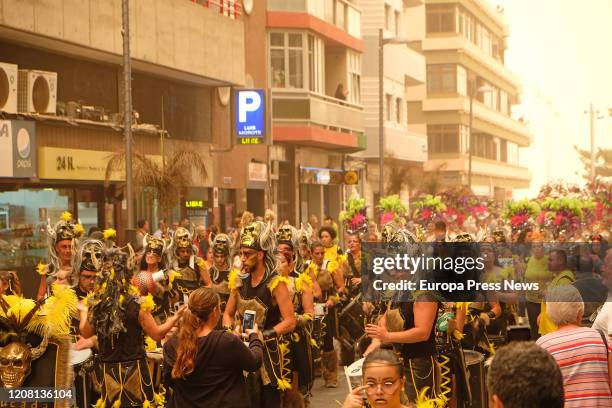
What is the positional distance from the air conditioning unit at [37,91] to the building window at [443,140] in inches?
2180

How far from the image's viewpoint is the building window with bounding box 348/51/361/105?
49.1 m

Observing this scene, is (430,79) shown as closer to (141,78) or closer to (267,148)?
(267,148)

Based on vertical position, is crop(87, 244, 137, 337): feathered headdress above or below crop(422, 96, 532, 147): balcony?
below

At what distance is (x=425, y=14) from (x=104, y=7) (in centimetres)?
5460

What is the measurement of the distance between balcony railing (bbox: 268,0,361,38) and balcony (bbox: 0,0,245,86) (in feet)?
15.4

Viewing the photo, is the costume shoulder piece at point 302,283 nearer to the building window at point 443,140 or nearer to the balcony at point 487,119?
the building window at point 443,140

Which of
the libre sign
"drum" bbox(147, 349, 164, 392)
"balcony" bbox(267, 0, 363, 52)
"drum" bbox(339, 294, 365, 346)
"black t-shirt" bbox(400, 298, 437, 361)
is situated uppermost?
"balcony" bbox(267, 0, 363, 52)

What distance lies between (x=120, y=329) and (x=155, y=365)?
3.55 feet

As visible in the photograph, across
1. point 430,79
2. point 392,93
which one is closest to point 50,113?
point 392,93

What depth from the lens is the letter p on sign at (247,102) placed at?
124 feet

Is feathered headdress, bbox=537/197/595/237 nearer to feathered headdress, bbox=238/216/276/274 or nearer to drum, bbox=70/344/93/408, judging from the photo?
feathered headdress, bbox=238/216/276/274

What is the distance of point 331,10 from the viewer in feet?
151

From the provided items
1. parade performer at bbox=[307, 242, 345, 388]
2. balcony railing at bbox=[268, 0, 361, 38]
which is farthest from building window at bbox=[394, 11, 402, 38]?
parade performer at bbox=[307, 242, 345, 388]

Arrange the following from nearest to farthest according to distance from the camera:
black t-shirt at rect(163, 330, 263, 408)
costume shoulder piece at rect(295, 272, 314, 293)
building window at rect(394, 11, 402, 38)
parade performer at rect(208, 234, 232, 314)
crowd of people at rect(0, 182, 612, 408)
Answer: crowd of people at rect(0, 182, 612, 408) → black t-shirt at rect(163, 330, 263, 408) → costume shoulder piece at rect(295, 272, 314, 293) → parade performer at rect(208, 234, 232, 314) → building window at rect(394, 11, 402, 38)
